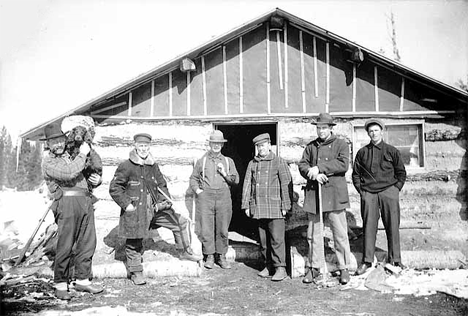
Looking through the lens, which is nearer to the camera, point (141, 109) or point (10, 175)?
point (141, 109)

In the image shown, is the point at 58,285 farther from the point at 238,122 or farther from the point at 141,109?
the point at 238,122

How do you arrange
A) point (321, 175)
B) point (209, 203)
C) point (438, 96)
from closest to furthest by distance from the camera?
point (321, 175) → point (209, 203) → point (438, 96)

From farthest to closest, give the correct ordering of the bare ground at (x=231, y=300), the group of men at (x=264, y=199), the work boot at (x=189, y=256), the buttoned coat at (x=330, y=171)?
the work boot at (x=189, y=256) < the buttoned coat at (x=330, y=171) < the group of men at (x=264, y=199) < the bare ground at (x=231, y=300)

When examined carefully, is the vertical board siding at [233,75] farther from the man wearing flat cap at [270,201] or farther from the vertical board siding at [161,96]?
the man wearing flat cap at [270,201]

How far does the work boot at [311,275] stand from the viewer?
513 cm

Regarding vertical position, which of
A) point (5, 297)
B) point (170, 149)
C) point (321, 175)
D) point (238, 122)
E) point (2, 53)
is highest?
point (2, 53)

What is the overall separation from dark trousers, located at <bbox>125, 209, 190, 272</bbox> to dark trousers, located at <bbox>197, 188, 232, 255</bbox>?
39 cm

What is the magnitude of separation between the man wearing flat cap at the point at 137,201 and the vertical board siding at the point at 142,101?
176cm

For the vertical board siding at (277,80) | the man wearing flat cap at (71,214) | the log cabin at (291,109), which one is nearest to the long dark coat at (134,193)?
the man wearing flat cap at (71,214)

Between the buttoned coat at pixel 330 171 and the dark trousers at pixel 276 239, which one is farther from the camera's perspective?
the dark trousers at pixel 276 239

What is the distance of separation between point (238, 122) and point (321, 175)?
7.79ft

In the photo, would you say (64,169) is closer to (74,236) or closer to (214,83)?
(74,236)

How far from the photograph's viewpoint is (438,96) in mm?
6812

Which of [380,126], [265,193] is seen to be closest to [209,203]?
[265,193]
